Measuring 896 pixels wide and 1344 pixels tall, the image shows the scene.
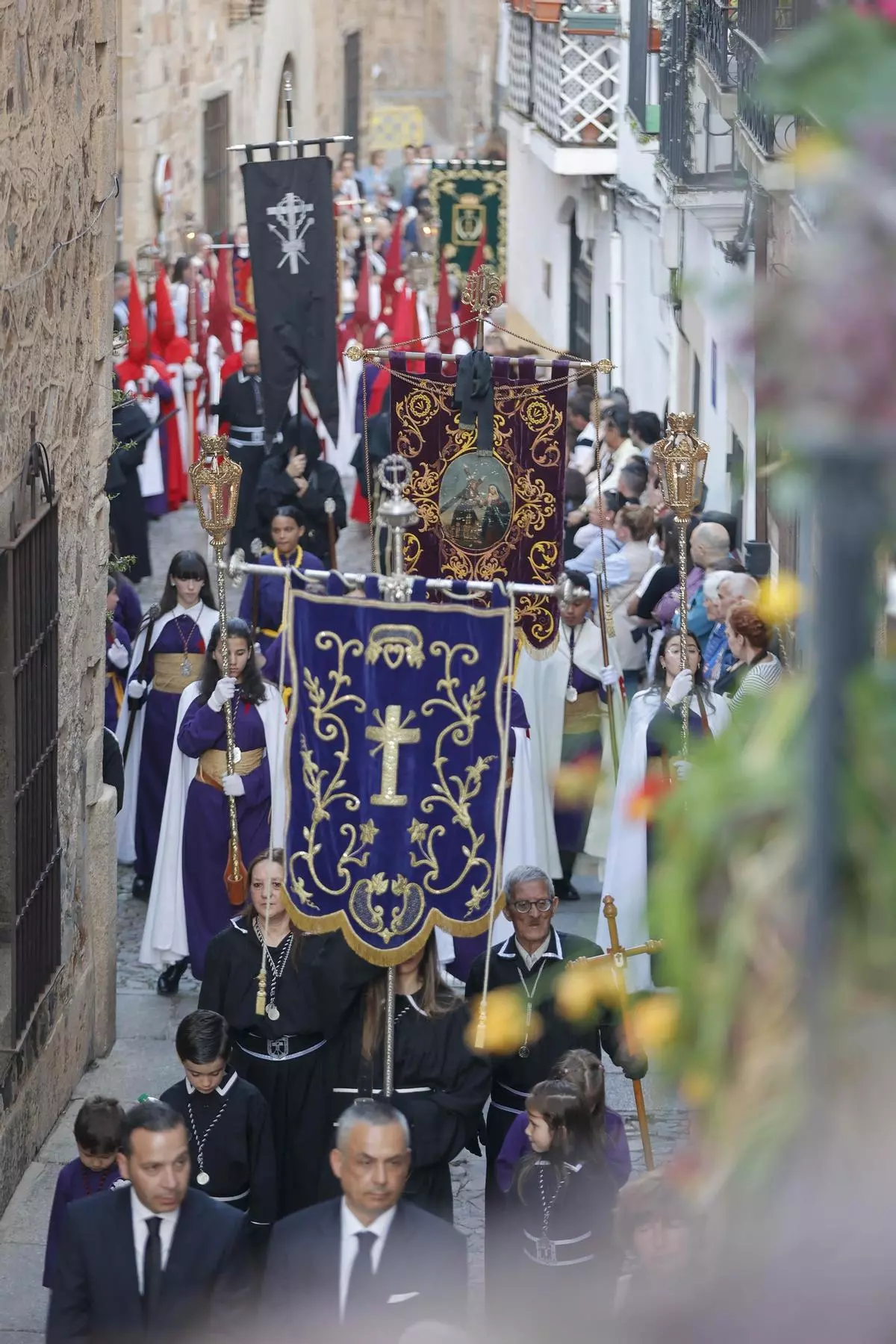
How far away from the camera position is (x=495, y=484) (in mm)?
8742

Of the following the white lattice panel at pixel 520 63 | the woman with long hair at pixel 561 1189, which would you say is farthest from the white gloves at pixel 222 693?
the white lattice panel at pixel 520 63

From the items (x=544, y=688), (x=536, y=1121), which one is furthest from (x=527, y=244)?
(x=536, y=1121)

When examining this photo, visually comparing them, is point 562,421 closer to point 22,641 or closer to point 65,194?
point 65,194

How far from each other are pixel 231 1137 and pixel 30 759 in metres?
1.63

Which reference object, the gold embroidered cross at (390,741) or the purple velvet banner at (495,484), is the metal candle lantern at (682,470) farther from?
the gold embroidered cross at (390,741)

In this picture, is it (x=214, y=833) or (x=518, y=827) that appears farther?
(x=518, y=827)

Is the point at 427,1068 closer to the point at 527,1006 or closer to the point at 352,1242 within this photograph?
the point at 527,1006

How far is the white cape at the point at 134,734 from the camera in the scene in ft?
30.8

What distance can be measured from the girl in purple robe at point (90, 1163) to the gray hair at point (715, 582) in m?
4.12

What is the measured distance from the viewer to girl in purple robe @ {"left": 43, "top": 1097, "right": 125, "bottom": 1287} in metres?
5.60

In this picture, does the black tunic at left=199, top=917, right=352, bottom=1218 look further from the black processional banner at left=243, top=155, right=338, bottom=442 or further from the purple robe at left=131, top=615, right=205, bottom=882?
the black processional banner at left=243, top=155, right=338, bottom=442

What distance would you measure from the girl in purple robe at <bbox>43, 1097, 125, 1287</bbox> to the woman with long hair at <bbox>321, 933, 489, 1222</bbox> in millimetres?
645

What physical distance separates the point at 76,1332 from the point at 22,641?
2.39m

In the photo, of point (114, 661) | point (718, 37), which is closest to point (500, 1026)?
point (114, 661)
